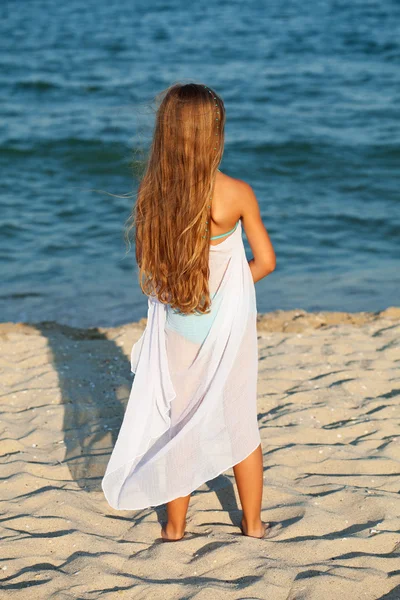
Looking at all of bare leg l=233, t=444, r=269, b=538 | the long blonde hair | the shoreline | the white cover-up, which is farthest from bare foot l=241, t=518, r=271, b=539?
the shoreline

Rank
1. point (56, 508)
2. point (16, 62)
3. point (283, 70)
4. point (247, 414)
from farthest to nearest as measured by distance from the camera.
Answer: point (16, 62)
point (283, 70)
point (56, 508)
point (247, 414)

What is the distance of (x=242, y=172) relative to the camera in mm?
11570

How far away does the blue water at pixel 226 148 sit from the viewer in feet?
25.8

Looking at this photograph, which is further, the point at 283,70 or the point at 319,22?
the point at 319,22

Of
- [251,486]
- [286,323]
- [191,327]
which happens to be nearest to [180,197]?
[191,327]

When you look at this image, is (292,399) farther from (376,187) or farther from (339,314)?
(376,187)

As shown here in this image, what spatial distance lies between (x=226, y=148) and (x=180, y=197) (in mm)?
10027

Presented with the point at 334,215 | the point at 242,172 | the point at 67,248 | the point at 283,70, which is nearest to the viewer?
the point at 67,248

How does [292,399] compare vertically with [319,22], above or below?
below

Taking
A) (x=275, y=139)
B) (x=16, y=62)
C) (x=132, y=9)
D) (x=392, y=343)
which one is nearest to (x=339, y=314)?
(x=392, y=343)

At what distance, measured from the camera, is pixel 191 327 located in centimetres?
297

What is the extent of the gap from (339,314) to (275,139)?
6.78m

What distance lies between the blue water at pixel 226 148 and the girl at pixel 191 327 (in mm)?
281

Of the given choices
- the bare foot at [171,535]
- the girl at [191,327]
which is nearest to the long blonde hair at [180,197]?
the girl at [191,327]
